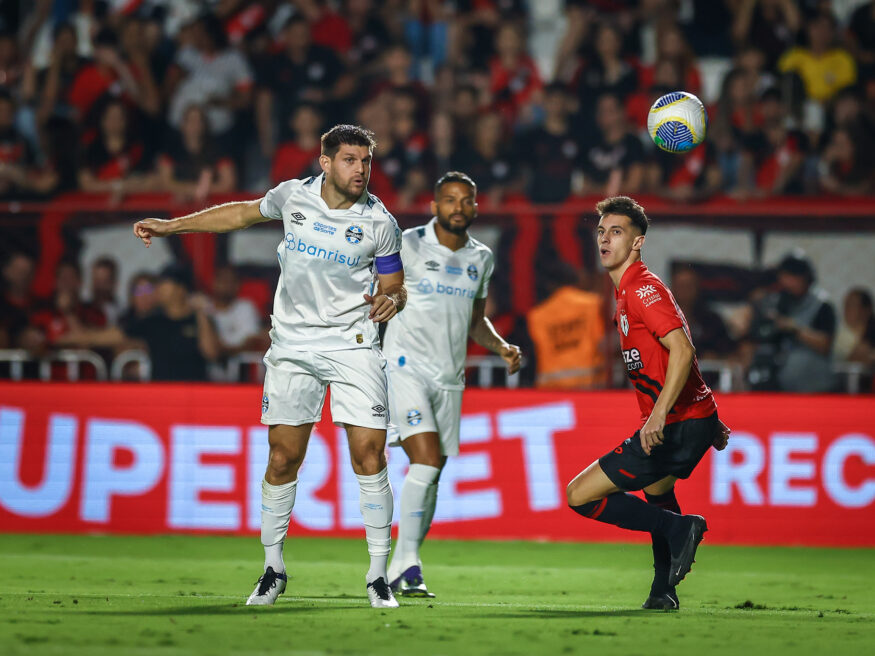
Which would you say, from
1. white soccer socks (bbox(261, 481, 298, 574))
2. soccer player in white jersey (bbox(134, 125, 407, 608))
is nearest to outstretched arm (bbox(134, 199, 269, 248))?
soccer player in white jersey (bbox(134, 125, 407, 608))

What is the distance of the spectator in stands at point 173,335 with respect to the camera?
1038 cm

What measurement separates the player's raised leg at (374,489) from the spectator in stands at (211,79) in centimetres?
742

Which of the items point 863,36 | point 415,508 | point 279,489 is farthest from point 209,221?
point 863,36

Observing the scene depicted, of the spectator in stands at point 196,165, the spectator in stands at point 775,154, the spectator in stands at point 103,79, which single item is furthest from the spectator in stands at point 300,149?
the spectator in stands at point 775,154

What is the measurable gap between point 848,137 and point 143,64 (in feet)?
24.3

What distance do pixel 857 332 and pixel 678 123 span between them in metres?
3.68

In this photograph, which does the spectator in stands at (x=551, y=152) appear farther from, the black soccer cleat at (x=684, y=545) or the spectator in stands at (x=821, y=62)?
the black soccer cleat at (x=684, y=545)

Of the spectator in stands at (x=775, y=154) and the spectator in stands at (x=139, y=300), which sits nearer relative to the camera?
the spectator in stands at (x=139, y=300)

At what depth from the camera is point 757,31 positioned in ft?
45.6

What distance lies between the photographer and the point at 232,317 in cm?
1064

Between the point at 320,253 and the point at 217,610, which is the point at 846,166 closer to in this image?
the point at 320,253

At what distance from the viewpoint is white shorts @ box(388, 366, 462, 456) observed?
7406mm

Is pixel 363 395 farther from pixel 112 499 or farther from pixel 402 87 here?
pixel 402 87

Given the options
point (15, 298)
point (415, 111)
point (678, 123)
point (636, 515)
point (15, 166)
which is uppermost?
point (415, 111)
